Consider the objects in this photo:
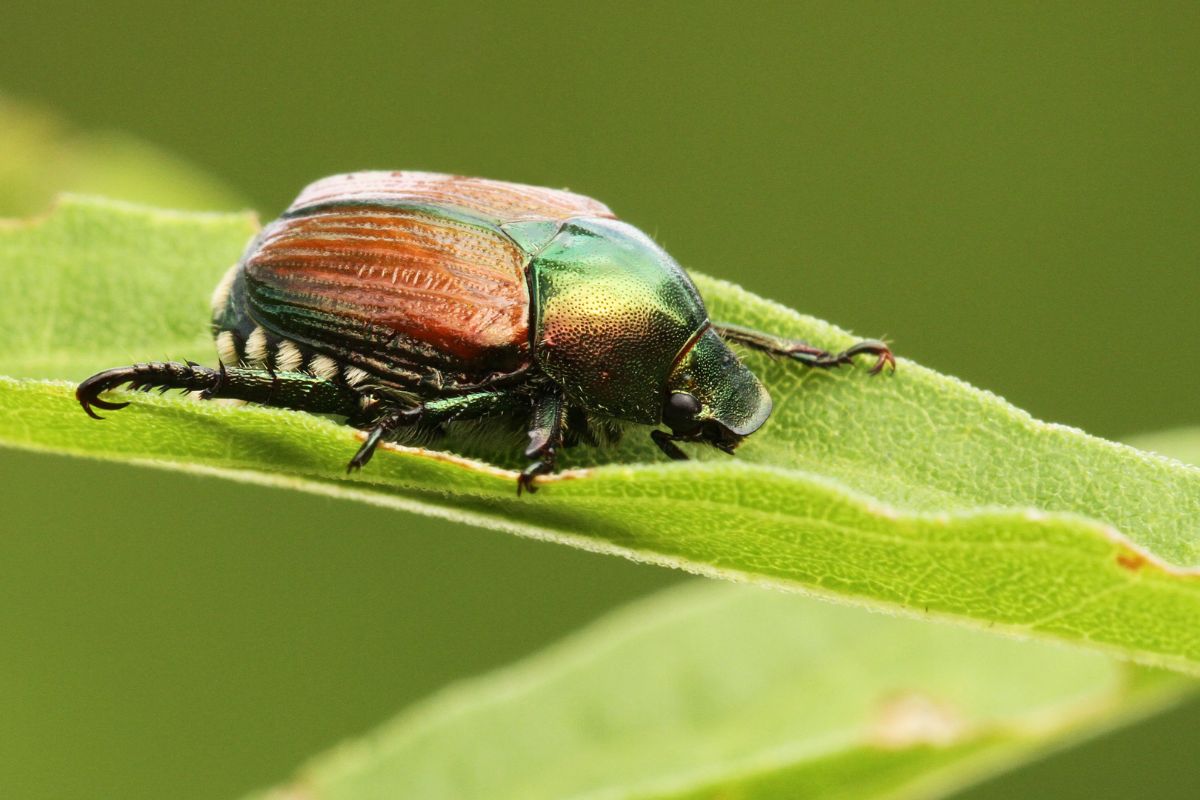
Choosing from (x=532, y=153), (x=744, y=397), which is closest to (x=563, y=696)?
(x=744, y=397)

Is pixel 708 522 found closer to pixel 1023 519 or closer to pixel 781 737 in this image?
pixel 1023 519

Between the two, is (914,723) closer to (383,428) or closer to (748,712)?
(748,712)

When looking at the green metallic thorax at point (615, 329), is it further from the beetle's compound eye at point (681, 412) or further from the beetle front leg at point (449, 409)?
the beetle front leg at point (449, 409)

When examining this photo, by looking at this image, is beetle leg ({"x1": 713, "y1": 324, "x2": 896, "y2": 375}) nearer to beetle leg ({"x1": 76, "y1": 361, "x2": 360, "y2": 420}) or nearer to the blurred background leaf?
beetle leg ({"x1": 76, "y1": 361, "x2": 360, "y2": 420})

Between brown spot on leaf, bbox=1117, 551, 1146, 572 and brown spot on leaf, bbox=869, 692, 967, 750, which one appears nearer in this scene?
brown spot on leaf, bbox=1117, 551, 1146, 572

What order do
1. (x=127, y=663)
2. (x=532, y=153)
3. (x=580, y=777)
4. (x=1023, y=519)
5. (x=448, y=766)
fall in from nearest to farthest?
(x=1023, y=519) < (x=448, y=766) < (x=580, y=777) < (x=127, y=663) < (x=532, y=153)

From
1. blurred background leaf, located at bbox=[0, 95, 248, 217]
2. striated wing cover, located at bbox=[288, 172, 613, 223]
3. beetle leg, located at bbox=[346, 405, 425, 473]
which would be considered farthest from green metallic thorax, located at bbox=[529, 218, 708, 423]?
blurred background leaf, located at bbox=[0, 95, 248, 217]

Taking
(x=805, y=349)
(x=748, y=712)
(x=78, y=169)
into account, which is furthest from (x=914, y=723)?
(x=78, y=169)
